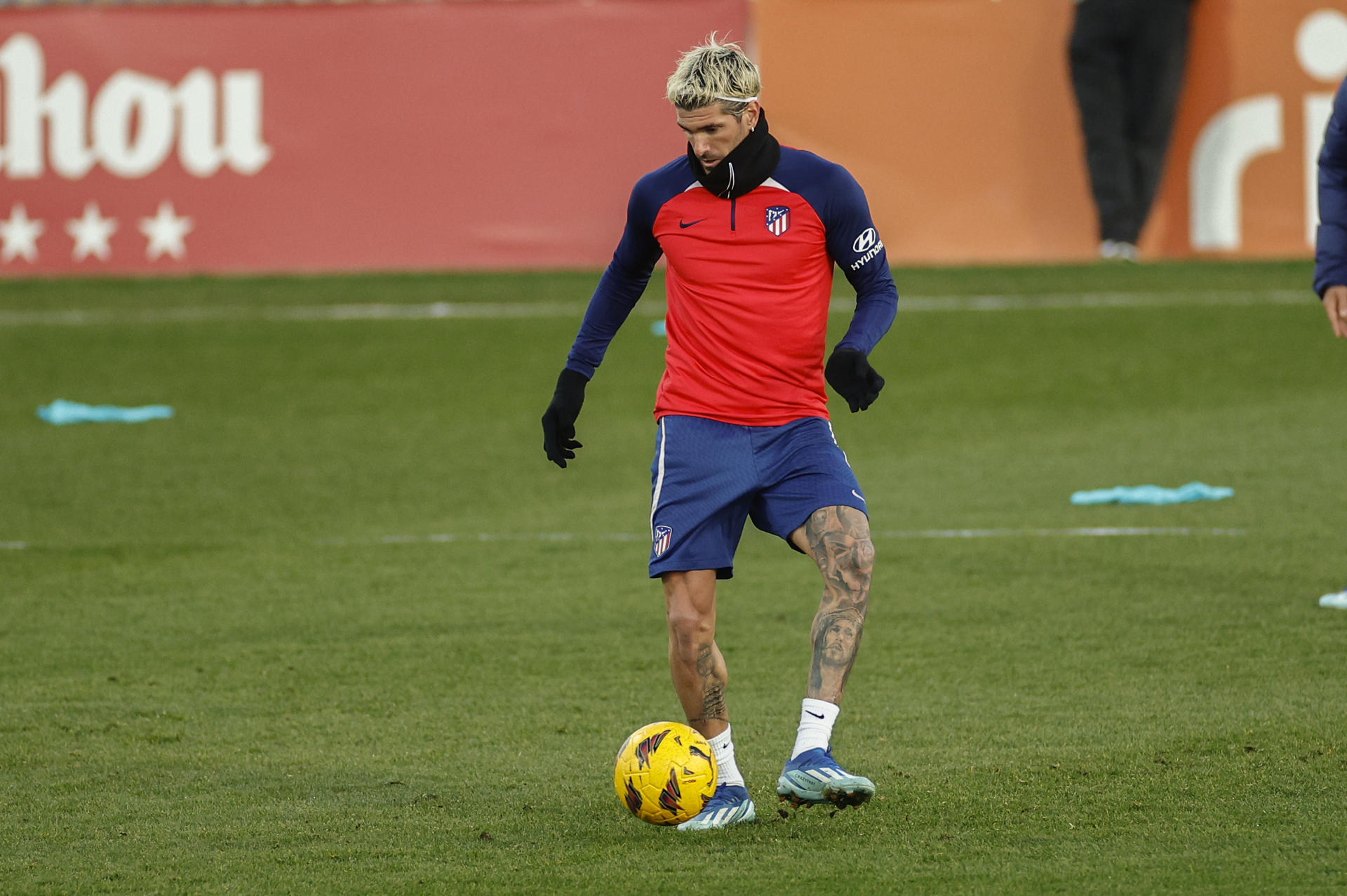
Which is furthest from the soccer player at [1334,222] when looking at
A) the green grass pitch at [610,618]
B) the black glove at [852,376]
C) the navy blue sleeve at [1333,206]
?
the black glove at [852,376]

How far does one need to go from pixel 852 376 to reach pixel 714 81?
0.89 metres

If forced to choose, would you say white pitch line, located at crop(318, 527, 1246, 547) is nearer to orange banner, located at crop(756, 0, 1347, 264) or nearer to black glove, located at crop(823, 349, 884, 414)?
black glove, located at crop(823, 349, 884, 414)

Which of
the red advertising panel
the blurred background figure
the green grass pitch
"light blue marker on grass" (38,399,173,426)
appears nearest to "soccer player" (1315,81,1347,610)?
the green grass pitch

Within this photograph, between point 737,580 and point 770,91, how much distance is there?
371 inches

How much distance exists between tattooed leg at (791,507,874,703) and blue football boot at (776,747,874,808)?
10.4 inches

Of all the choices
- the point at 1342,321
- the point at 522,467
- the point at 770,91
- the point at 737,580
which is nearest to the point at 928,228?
the point at 770,91

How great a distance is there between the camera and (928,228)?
18188 millimetres

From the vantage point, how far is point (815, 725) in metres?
5.29

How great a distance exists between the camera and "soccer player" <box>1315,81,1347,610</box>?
7.01m

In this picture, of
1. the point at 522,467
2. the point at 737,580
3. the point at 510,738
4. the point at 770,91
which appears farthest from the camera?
the point at 770,91

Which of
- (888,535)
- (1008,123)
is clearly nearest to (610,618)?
(888,535)

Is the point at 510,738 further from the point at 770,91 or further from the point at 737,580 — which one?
the point at 770,91

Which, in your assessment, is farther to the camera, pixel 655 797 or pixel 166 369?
pixel 166 369

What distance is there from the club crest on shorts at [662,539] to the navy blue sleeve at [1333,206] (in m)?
2.83
